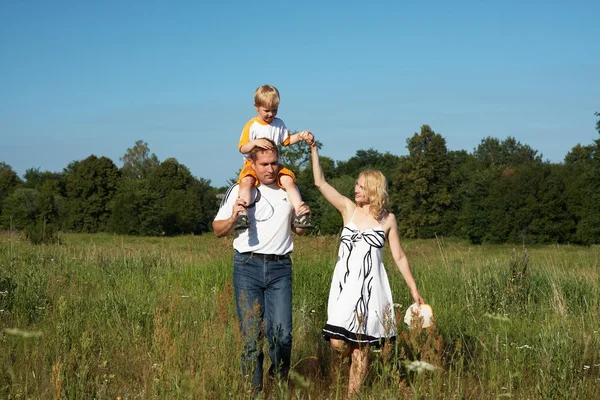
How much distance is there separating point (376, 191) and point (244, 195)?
0.98m

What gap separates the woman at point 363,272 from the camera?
174 inches

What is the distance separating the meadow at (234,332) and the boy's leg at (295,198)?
2.24ft

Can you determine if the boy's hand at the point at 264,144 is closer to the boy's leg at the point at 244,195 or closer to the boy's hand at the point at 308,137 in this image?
the boy's leg at the point at 244,195

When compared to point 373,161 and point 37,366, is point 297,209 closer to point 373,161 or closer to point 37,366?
point 37,366

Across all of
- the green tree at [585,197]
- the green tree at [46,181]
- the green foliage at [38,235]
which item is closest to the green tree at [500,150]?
the green tree at [585,197]

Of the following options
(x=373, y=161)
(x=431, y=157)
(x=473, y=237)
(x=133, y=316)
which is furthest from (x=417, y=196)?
(x=133, y=316)

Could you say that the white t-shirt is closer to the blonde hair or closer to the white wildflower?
the blonde hair

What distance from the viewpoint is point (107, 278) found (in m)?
8.83

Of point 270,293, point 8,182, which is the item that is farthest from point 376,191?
point 8,182

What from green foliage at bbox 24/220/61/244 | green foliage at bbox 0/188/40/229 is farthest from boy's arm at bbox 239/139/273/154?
green foliage at bbox 0/188/40/229

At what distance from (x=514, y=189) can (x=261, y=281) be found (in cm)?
4470

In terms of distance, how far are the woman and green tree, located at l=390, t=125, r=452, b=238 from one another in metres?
48.8

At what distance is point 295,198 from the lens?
4.34 metres

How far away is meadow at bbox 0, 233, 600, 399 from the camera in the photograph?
145 inches
